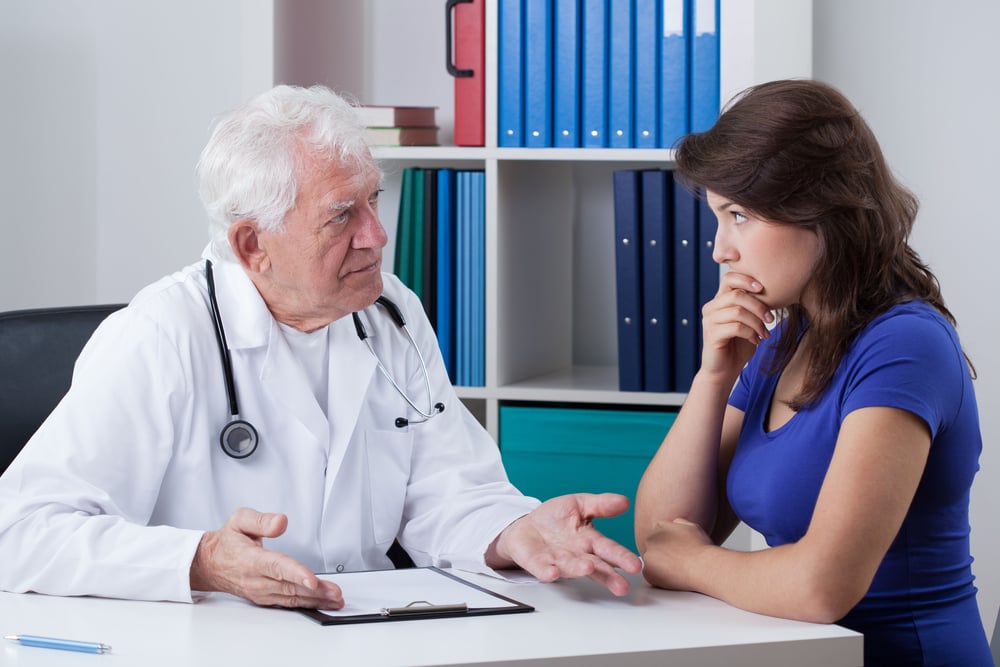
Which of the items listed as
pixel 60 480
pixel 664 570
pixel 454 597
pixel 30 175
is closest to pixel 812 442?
pixel 664 570

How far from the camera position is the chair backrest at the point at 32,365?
66.5 inches

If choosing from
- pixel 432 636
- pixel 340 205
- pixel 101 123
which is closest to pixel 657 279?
pixel 340 205

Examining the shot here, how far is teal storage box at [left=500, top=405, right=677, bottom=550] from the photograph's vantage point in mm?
2352

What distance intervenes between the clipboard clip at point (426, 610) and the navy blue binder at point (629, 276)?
1.24 meters

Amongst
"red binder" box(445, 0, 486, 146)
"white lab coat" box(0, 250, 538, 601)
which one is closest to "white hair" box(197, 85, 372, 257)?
"white lab coat" box(0, 250, 538, 601)

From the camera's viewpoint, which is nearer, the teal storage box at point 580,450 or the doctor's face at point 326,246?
the doctor's face at point 326,246

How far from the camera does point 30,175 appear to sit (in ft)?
9.22

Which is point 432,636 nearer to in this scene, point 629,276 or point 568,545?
point 568,545

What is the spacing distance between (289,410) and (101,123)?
61.7 inches

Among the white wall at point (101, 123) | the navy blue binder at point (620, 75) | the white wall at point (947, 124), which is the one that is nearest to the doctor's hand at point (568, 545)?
the navy blue binder at point (620, 75)

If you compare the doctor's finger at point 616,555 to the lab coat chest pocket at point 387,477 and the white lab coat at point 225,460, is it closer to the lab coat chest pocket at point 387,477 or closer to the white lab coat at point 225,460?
the white lab coat at point 225,460

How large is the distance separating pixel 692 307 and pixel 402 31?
1020 mm

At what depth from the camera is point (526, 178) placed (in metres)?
2.55

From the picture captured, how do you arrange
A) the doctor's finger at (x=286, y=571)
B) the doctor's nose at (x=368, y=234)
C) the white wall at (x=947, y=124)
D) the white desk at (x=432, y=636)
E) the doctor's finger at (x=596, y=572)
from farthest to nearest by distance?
1. the white wall at (x=947, y=124)
2. the doctor's nose at (x=368, y=234)
3. the doctor's finger at (x=596, y=572)
4. the doctor's finger at (x=286, y=571)
5. the white desk at (x=432, y=636)
